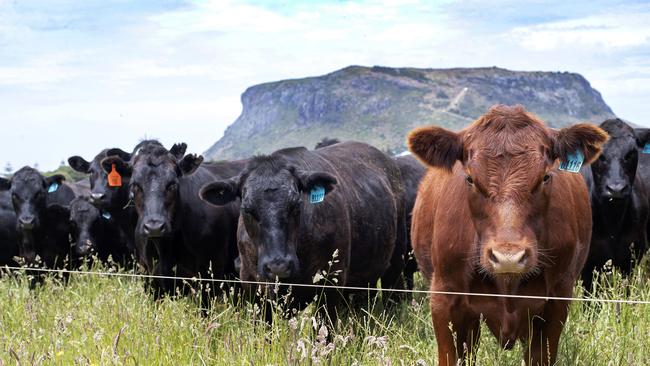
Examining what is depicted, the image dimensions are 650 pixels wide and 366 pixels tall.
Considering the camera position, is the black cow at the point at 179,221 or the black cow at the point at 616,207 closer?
the black cow at the point at 179,221

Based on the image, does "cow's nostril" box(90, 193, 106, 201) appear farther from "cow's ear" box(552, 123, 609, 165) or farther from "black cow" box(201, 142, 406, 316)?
"cow's ear" box(552, 123, 609, 165)

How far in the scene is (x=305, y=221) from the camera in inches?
271

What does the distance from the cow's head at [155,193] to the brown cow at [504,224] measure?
4.09m

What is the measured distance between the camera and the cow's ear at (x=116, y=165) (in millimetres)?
9891

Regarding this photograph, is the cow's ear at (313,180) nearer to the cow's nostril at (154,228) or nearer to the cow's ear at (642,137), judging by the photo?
the cow's nostril at (154,228)

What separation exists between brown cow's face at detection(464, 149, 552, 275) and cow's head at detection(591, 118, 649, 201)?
15.2 ft

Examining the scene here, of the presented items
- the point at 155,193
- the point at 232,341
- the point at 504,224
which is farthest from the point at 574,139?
the point at 155,193

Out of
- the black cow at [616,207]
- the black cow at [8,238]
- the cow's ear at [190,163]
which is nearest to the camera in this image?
the black cow at [616,207]

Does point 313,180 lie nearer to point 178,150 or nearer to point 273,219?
point 273,219

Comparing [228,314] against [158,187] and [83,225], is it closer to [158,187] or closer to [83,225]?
[158,187]

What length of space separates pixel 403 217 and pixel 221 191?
3.16 metres

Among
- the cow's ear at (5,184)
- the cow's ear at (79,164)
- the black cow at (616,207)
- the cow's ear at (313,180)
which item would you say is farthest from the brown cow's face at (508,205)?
the cow's ear at (5,184)

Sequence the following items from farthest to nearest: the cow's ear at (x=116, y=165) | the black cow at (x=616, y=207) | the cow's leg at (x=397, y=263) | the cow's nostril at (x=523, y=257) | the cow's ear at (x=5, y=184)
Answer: the cow's ear at (x=5, y=184) < the cow's ear at (x=116, y=165) < the cow's leg at (x=397, y=263) < the black cow at (x=616, y=207) < the cow's nostril at (x=523, y=257)

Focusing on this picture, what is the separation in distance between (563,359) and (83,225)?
8.49m
